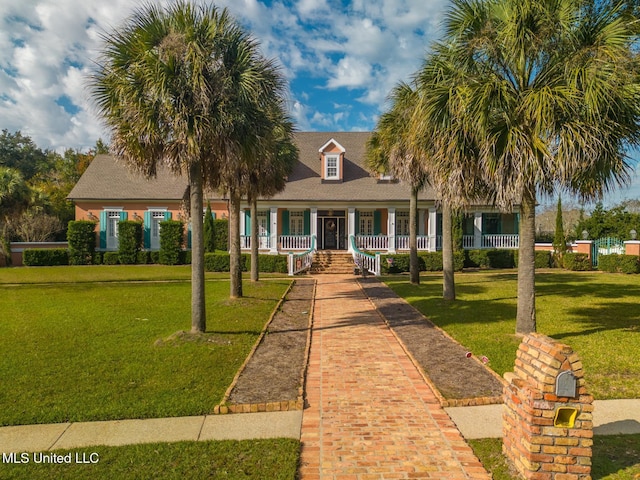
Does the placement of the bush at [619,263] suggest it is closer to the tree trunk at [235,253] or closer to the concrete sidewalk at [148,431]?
the tree trunk at [235,253]

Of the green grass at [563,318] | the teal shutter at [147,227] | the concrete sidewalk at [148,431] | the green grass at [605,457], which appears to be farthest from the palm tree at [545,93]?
the teal shutter at [147,227]

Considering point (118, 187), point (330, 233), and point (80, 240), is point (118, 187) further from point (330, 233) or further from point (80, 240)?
point (330, 233)

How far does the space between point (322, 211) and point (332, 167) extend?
292 centimetres

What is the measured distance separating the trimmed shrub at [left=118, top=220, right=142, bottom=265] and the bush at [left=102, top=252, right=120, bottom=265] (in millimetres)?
281

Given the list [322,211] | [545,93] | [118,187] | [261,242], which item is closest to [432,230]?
[322,211]

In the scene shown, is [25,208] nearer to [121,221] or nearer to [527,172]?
[121,221]

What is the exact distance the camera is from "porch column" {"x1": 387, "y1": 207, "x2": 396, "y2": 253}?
23.0 meters

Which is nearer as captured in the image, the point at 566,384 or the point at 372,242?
the point at 566,384

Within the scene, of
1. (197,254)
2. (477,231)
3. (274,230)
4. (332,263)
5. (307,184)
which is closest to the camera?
(197,254)

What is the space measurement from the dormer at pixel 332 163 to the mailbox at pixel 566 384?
22.7 meters

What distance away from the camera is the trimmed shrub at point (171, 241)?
78.0ft

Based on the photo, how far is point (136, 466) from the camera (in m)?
3.60

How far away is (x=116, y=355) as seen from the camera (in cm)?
698

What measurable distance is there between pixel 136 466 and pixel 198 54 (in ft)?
22.5
